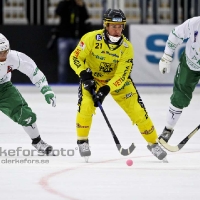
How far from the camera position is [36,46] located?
12938mm

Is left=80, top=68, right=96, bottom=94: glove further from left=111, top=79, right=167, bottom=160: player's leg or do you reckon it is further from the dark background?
the dark background

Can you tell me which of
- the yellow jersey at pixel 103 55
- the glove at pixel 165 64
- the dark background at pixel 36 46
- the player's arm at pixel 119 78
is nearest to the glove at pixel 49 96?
the yellow jersey at pixel 103 55

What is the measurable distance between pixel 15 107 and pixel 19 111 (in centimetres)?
5

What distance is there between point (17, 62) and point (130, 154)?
4.10ft

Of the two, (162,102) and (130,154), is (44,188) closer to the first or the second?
(130,154)

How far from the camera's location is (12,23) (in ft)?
42.3

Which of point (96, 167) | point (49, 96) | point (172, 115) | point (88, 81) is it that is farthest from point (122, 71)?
point (172, 115)

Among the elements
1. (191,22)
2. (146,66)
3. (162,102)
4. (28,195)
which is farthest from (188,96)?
(146,66)

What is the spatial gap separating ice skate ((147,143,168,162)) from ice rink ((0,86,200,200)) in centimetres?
7

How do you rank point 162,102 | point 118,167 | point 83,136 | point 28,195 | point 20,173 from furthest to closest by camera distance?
point 162,102 → point 83,136 → point 118,167 → point 20,173 → point 28,195

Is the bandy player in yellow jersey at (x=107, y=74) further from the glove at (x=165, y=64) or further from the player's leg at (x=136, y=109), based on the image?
the glove at (x=165, y=64)

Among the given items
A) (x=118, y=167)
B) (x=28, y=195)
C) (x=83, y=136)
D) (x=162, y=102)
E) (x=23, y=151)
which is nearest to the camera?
(x=28, y=195)

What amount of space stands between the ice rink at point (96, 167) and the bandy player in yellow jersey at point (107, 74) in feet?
0.83

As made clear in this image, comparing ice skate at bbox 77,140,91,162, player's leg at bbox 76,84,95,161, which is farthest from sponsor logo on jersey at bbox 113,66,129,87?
ice skate at bbox 77,140,91,162
